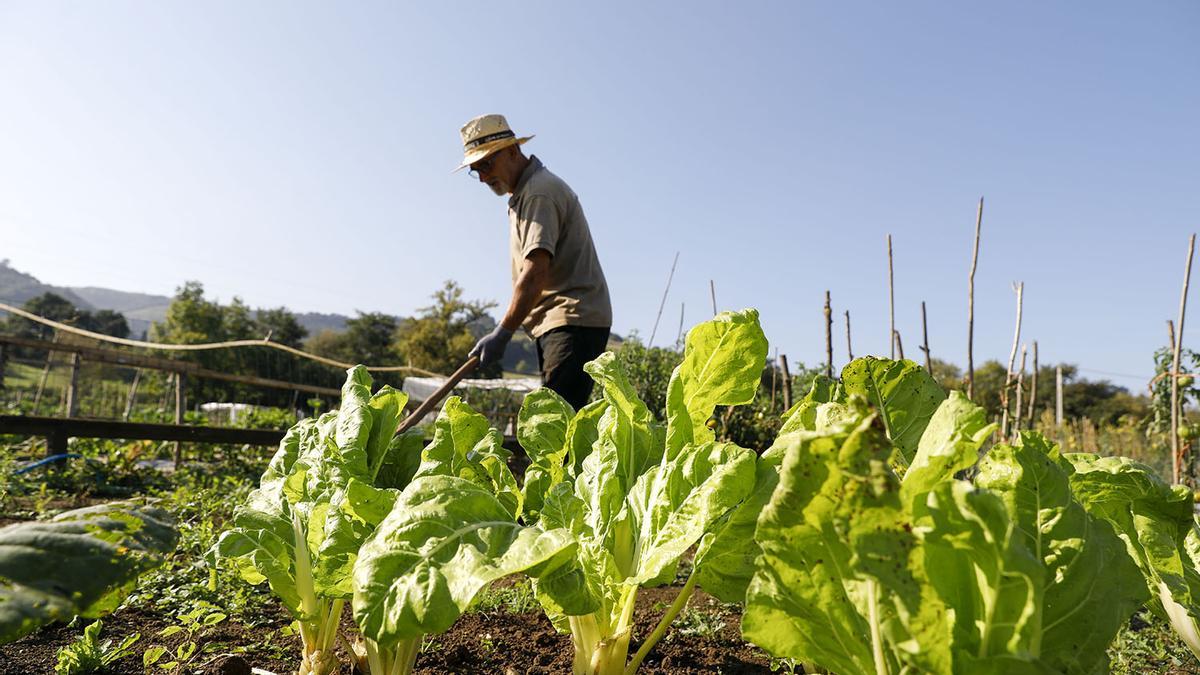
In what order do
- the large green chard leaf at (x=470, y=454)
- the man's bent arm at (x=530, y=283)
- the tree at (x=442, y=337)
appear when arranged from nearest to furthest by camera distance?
1. the large green chard leaf at (x=470, y=454)
2. the man's bent arm at (x=530, y=283)
3. the tree at (x=442, y=337)

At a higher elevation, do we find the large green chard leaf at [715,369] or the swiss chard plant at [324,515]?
the large green chard leaf at [715,369]

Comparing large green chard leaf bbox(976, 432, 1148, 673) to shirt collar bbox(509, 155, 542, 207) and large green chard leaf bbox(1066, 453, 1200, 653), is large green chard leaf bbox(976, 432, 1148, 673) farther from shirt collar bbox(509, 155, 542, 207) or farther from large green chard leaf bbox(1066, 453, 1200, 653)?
shirt collar bbox(509, 155, 542, 207)

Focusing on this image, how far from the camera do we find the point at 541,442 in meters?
1.47

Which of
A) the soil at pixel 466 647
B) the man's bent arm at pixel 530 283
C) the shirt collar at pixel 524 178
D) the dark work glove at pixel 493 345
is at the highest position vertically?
the shirt collar at pixel 524 178

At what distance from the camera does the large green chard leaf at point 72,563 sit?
771 millimetres

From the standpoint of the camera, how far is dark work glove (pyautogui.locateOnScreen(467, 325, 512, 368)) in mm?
4098

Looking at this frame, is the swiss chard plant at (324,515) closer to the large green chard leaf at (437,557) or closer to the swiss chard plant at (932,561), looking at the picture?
the large green chard leaf at (437,557)

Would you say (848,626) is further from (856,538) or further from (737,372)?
(737,372)

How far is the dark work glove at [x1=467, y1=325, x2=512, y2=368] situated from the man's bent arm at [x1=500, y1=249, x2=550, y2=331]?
335 mm

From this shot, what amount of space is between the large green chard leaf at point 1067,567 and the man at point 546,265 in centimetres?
299

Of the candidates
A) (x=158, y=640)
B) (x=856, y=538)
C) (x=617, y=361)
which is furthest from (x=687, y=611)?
(x=856, y=538)

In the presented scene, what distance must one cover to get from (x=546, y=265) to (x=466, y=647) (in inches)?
91.6

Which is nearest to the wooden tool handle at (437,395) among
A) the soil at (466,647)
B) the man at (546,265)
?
the man at (546,265)

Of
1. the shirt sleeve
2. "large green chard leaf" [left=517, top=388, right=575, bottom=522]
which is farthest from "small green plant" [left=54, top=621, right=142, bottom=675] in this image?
the shirt sleeve
